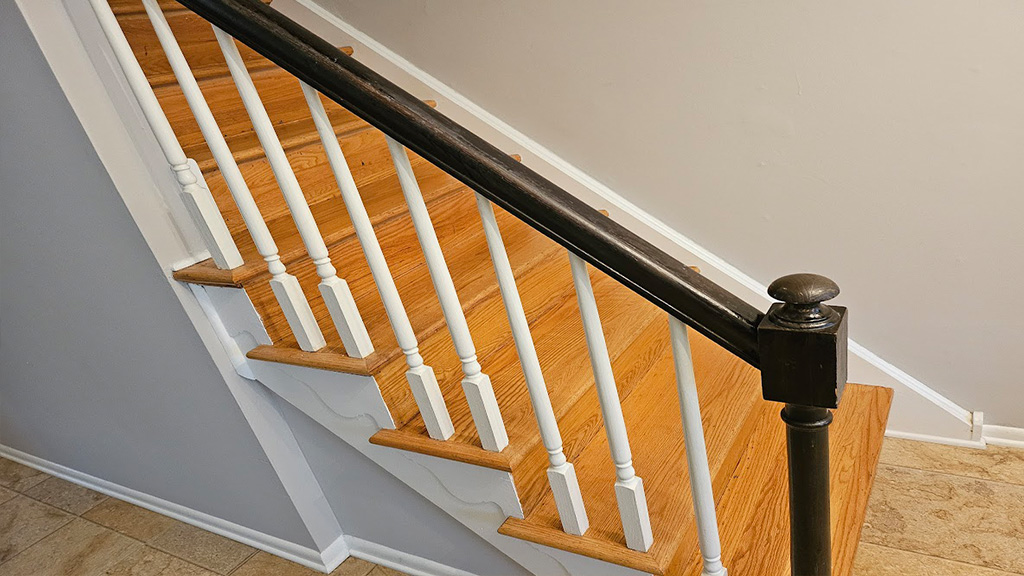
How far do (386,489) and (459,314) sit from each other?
784 mm

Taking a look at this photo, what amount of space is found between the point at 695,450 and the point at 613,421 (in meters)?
0.15

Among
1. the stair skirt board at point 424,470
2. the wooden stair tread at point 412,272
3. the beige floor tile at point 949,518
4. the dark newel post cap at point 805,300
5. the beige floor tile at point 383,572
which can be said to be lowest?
the beige floor tile at point 949,518

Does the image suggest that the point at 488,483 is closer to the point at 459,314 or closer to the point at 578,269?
the point at 459,314

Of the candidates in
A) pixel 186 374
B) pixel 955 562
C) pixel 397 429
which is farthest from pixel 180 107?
pixel 955 562

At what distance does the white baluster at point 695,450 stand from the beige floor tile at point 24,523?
91.7 inches

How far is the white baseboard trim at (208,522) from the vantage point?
209 centimetres

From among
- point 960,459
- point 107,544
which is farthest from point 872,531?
point 107,544

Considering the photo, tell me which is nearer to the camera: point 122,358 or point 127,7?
point 122,358

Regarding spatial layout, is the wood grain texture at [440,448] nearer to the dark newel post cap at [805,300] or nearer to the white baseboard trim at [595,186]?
the dark newel post cap at [805,300]

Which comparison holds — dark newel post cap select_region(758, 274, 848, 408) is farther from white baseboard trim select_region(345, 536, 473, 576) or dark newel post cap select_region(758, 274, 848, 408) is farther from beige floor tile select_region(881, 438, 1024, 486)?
beige floor tile select_region(881, 438, 1024, 486)

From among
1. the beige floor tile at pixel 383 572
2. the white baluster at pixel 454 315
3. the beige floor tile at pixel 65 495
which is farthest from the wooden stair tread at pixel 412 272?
the beige floor tile at pixel 65 495

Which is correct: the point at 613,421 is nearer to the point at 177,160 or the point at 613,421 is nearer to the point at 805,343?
the point at 805,343

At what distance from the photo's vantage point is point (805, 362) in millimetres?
863

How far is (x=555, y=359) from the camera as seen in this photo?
183 centimetres
